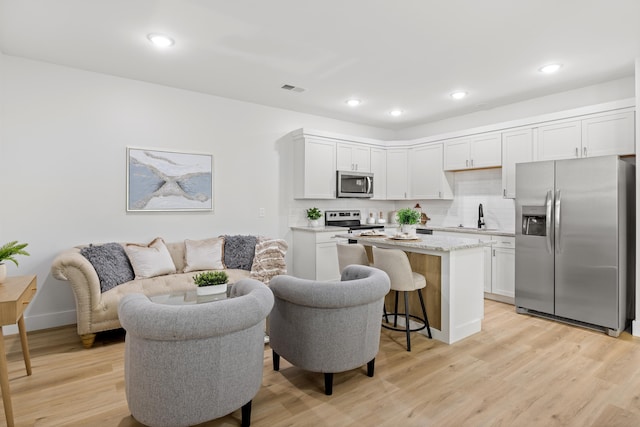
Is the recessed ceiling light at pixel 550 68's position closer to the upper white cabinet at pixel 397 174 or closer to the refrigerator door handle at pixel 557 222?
the refrigerator door handle at pixel 557 222

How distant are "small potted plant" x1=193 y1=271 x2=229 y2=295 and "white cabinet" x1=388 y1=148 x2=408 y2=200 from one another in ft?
13.5

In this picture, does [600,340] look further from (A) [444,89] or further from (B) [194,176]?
(B) [194,176]

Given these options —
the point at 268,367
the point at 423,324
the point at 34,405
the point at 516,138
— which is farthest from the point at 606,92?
the point at 34,405

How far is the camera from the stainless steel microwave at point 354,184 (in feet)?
17.6

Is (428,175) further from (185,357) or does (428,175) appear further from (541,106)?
(185,357)

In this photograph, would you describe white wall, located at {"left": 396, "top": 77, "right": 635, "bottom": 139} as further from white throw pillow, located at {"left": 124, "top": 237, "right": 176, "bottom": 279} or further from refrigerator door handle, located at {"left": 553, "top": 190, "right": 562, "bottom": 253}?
white throw pillow, located at {"left": 124, "top": 237, "right": 176, "bottom": 279}

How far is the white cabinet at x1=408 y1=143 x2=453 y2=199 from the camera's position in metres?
5.48

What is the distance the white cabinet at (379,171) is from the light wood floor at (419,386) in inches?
121

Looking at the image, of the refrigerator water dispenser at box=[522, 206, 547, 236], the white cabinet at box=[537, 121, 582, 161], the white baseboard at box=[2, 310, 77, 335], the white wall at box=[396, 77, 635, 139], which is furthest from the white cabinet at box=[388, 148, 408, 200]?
the white baseboard at box=[2, 310, 77, 335]

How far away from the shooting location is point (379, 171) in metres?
5.93

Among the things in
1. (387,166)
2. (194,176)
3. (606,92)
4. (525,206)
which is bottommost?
(525,206)

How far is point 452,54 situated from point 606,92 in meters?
2.16

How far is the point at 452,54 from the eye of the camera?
327cm

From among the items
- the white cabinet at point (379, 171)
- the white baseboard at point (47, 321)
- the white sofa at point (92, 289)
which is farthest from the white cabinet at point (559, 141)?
the white baseboard at point (47, 321)
